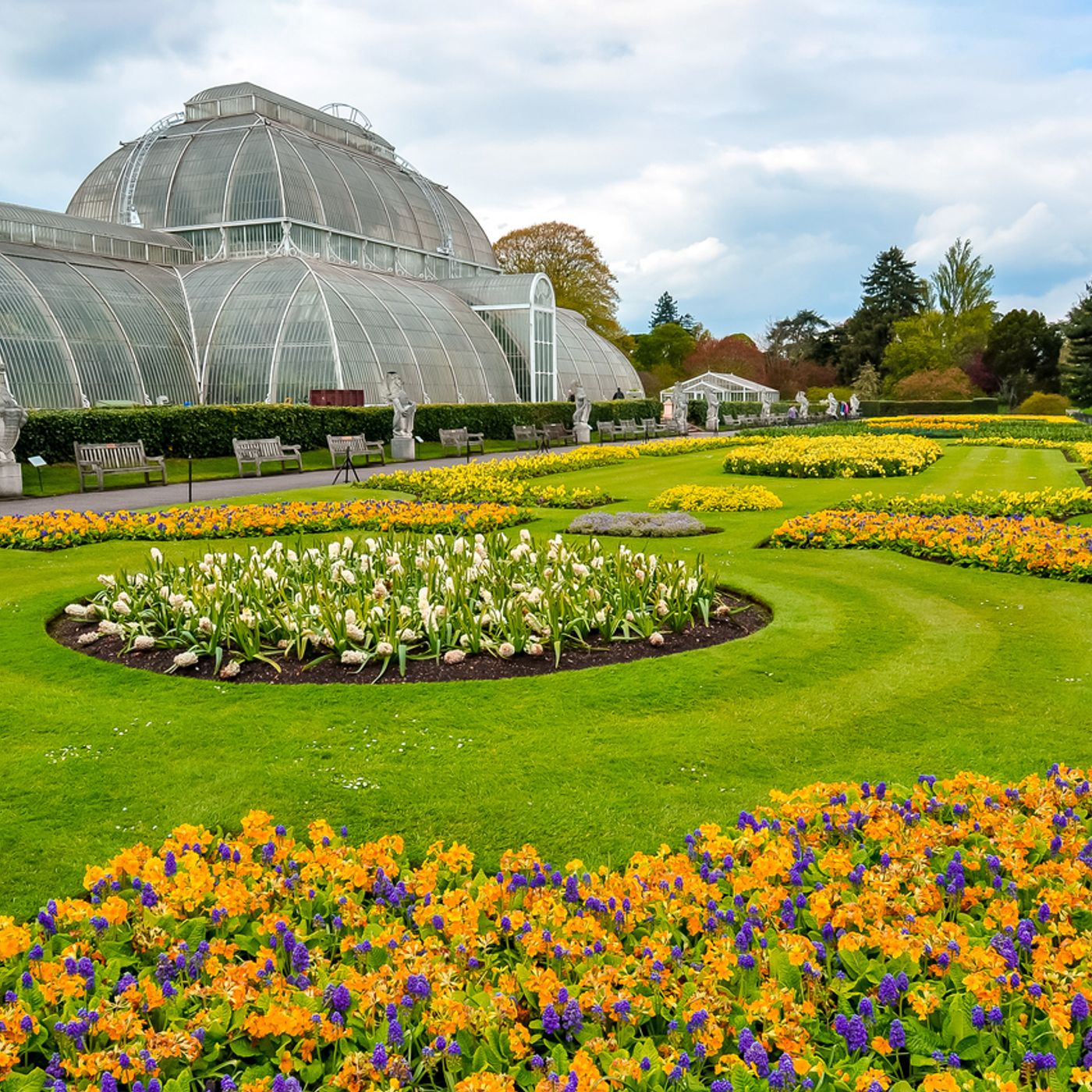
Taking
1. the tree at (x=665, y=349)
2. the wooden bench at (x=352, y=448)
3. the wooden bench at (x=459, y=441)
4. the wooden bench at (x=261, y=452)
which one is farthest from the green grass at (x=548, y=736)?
the tree at (x=665, y=349)

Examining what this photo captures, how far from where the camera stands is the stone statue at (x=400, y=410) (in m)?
24.7

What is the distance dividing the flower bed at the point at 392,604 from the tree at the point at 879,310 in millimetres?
74500

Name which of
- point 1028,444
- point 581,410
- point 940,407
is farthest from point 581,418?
point 940,407

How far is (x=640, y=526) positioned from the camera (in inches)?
454

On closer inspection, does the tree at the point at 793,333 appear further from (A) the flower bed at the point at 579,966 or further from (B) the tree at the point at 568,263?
(A) the flower bed at the point at 579,966

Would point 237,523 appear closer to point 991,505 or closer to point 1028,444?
point 991,505

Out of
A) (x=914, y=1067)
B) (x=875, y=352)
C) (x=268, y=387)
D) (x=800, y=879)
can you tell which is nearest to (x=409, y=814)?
(x=800, y=879)

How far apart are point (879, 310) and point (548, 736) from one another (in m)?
82.6

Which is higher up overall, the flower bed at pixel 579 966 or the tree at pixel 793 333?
the tree at pixel 793 333

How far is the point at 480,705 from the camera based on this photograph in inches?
218

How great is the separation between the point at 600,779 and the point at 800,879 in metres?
1.53

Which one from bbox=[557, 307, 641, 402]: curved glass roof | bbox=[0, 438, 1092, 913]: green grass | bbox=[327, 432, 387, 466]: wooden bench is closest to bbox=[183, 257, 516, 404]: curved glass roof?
bbox=[327, 432, 387, 466]: wooden bench

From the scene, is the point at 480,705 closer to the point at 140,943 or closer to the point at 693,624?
the point at 693,624

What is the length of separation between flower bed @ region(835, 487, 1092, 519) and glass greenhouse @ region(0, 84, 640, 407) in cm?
2115
